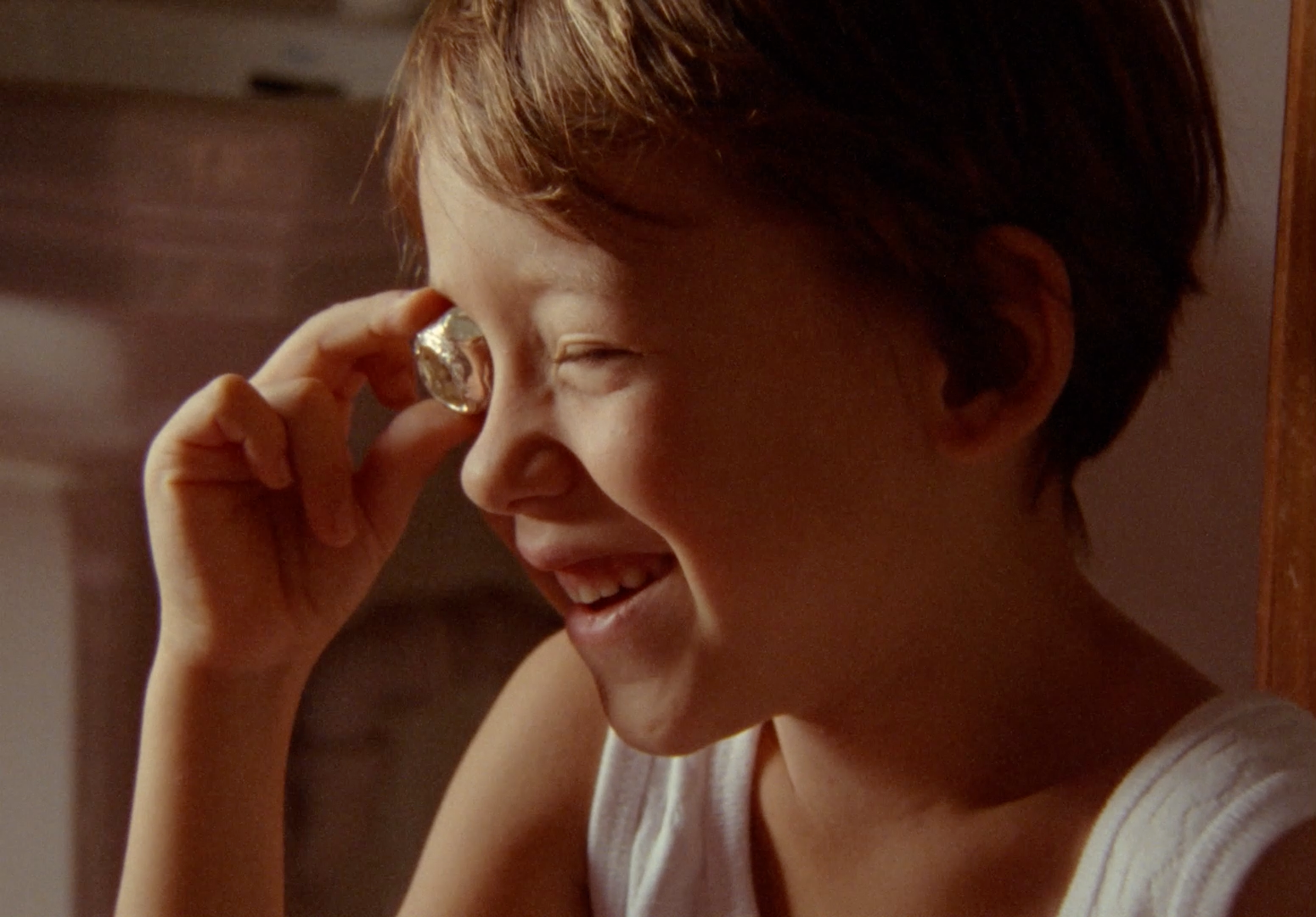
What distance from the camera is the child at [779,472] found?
16.9 inches

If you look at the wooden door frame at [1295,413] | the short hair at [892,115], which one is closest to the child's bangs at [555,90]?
the short hair at [892,115]

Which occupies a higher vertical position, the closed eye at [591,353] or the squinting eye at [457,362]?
the squinting eye at [457,362]

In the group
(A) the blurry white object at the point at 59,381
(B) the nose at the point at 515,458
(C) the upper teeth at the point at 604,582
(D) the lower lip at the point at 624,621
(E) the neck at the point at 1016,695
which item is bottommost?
(E) the neck at the point at 1016,695

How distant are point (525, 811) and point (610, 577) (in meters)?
0.15

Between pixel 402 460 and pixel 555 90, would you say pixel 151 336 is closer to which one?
pixel 402 460

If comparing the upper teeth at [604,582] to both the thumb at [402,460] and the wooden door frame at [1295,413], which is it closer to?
the thumb at [402,460]

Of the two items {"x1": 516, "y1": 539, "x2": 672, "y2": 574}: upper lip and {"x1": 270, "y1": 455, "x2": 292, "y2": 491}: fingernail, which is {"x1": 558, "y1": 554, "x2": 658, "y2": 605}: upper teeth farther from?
{"x1": 270, "y1": 455, "x2": 292, "y2": 491}: fingernail

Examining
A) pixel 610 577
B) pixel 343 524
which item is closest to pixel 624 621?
pixel 610 577

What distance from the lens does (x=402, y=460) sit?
0.60 metres

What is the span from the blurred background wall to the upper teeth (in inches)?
7.0

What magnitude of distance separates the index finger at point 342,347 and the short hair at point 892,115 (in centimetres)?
11

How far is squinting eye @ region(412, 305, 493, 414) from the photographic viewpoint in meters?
0.50

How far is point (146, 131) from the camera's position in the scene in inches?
25.1

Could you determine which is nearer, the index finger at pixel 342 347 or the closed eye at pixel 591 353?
A: the closed eye at pixel 591 353
